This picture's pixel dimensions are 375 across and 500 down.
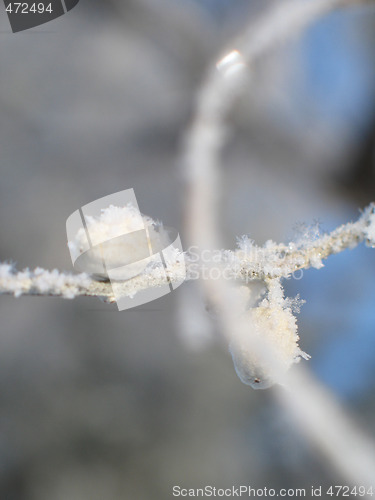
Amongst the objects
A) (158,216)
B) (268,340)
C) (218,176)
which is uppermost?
(218,176)

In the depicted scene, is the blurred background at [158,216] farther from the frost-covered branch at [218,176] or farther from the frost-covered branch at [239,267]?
the frost-covered branch at [239,267]

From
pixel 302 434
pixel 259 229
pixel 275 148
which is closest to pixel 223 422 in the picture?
pixel 302 434

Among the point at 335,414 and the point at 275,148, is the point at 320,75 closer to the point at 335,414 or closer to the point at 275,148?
the point at 275,148

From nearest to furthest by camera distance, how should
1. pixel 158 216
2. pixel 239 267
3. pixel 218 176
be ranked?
pixel 239 267 < pixel 158 216 < pixel 218 176

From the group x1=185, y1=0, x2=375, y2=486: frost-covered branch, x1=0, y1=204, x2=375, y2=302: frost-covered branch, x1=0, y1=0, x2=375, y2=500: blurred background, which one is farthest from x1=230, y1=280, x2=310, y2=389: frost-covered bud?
x1=0, y1=0, x2=375, y2=500: blurred background

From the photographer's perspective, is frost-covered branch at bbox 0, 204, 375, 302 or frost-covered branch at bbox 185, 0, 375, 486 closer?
frost-covered branch at bbox 0, 204, 375, 302

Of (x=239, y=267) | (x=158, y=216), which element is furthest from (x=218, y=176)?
(x=239, y=267)

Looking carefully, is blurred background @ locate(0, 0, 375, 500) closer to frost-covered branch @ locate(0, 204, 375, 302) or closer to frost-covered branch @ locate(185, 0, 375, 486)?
frost-covered branch @ locate(185, 0, 375, 486)

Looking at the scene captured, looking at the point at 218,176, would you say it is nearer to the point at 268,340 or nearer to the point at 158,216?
the point at 158,216

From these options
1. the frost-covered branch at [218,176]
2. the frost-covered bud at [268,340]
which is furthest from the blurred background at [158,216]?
the frost-covered bud at [268,340]
